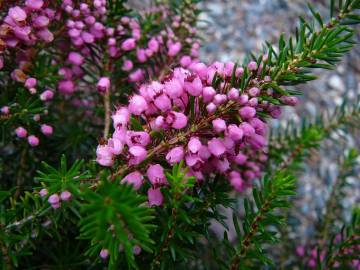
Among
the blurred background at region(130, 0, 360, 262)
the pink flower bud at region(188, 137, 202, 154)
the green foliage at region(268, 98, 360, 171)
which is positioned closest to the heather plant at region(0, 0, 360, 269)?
the pink flower bud at region(188, 137, 202, 154)

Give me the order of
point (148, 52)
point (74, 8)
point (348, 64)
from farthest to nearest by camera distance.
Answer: point (348, 64), point (148, 52), point (74, 8)

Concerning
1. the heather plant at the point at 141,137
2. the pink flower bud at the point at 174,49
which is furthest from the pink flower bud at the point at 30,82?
the pink flower bud at the point at 174,49

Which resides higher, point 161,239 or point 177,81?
point 177,81

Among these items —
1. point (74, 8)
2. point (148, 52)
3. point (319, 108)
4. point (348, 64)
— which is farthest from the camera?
point (348, 64)

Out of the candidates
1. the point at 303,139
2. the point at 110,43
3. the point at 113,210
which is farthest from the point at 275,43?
the point at 113,210

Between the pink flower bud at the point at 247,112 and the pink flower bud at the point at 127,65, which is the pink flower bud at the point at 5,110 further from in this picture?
the pink flower bud at the point at 247,112

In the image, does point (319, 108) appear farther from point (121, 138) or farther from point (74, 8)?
point (121, 138)

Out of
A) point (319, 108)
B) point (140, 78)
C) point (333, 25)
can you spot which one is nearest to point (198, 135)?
point (333, 25)

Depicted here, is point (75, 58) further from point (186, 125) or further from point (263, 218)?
point (263, 218)
